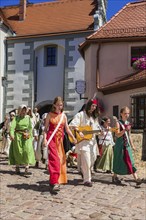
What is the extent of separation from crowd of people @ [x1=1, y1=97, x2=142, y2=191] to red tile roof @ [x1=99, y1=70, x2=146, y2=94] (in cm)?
662

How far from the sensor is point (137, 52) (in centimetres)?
1903

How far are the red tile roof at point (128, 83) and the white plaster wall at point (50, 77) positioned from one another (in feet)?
18.5

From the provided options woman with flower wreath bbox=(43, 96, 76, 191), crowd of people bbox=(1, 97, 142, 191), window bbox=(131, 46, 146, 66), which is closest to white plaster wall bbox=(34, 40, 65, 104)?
window bbox=(131, 46, 146, 66)

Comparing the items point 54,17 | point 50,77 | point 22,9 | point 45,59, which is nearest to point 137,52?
point 50,77

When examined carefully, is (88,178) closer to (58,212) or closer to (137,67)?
(58,212)

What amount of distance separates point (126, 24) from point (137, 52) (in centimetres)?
206

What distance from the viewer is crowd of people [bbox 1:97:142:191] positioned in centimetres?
746

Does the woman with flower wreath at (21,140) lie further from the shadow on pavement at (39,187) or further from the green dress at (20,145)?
the shadow on pavement at (39,187)

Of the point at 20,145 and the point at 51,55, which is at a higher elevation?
the point at 51,55

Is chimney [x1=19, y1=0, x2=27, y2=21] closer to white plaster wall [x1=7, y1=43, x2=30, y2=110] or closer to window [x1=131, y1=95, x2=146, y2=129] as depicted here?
white plaster wall [x1=7, y1=43, x2=30, y2=110]

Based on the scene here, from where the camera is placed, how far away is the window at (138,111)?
1697 cm

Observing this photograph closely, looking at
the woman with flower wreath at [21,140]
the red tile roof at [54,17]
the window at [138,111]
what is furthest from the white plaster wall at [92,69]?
the woman with flower wreath at [21,140]

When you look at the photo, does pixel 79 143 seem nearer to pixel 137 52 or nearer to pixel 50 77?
pixel 137 52

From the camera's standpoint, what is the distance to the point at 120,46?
754 inches
